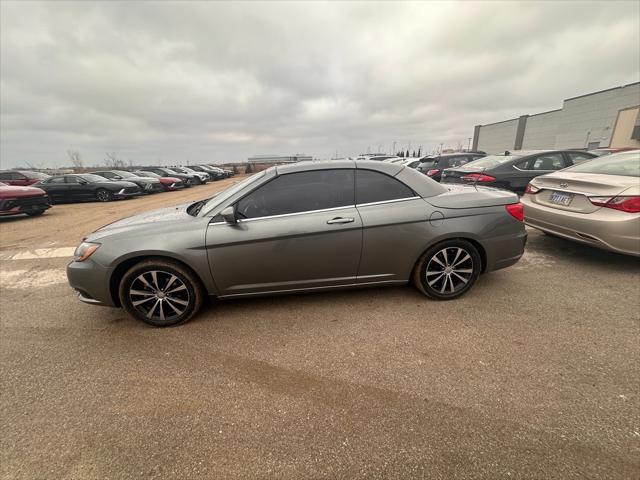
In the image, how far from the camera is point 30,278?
4133mm

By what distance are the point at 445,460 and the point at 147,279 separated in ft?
8.89

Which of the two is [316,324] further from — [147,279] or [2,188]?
[2,188]

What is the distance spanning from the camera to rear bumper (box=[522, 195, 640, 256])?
10.7ft

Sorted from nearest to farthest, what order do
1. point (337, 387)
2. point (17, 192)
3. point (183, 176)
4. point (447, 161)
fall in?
point (337, 387), point (17, 192), point (447, 161), point (183, 176)

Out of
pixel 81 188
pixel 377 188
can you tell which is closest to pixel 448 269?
pixel 377 188

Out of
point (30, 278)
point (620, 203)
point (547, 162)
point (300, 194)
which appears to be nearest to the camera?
point (300, 194)

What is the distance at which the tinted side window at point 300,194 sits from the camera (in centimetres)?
276

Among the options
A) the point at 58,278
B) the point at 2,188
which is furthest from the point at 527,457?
the point at 2,188

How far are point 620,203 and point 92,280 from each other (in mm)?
5751

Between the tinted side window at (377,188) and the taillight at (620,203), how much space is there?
2513 millimetres

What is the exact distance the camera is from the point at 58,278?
160 inches

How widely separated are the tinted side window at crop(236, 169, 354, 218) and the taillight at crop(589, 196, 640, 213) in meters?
3.15

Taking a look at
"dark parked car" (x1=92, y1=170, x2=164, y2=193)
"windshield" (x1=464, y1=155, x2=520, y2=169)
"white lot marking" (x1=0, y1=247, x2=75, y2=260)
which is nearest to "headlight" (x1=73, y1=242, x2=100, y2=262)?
"white lot marking" (x1=0, y1=247, x2=75, y2=260)

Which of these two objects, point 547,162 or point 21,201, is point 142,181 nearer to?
point 21,201
